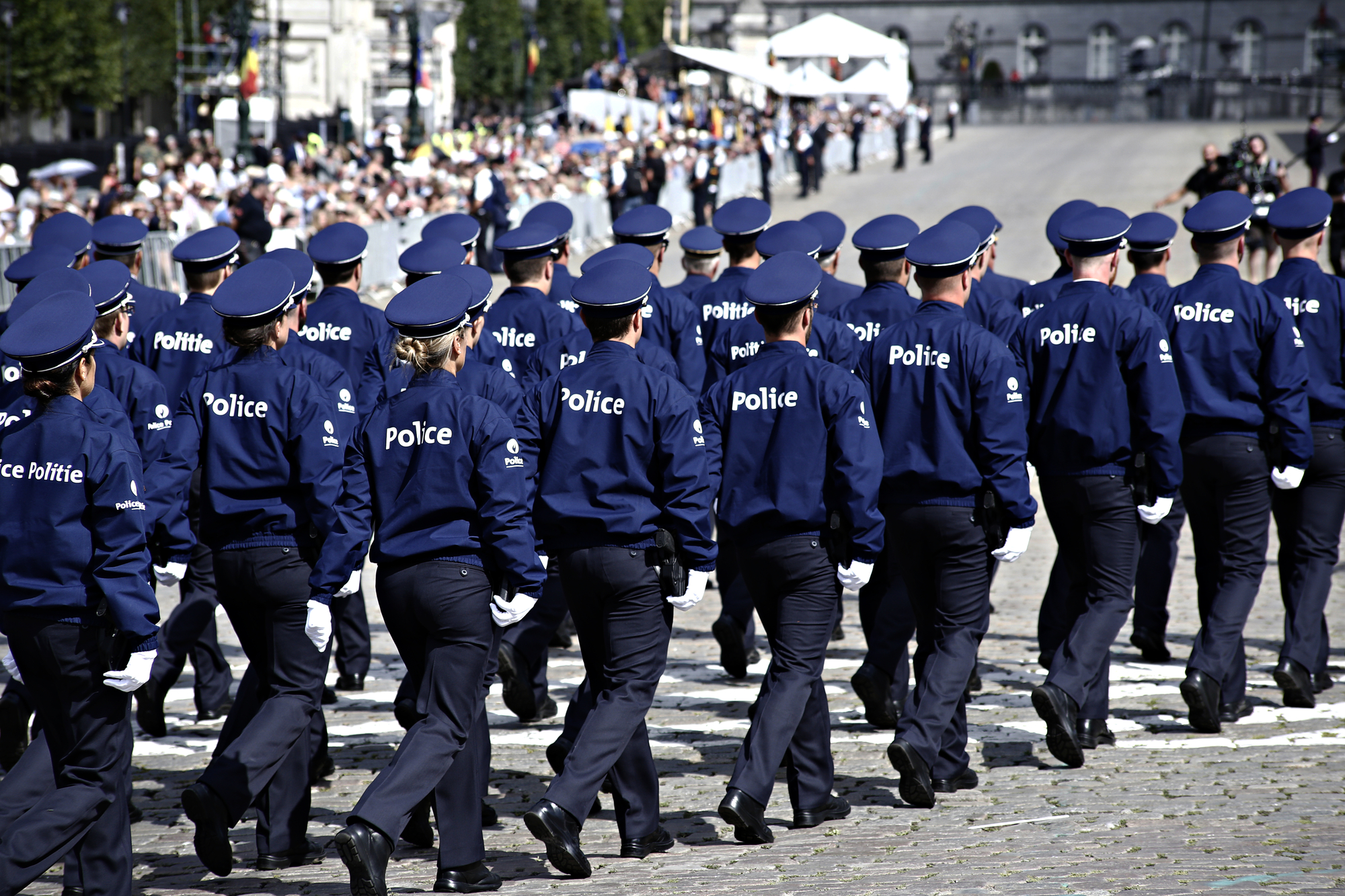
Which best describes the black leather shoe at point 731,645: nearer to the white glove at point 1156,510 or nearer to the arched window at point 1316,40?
the white glove at point 1156,510

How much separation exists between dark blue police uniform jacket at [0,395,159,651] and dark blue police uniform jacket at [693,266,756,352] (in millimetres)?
4894

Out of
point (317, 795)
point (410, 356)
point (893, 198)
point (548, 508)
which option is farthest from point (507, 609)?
point (893, 198)

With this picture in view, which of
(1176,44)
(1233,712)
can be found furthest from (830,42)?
(1176,44)

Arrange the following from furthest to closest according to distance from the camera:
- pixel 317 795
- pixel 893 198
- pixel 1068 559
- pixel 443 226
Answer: pixel 893 198
pixel 443 226
pixel 1068 559
pixel 317 795

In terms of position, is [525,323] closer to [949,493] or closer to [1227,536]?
[949,493]

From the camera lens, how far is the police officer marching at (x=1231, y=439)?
7.80m

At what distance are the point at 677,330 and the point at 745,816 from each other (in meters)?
4.09

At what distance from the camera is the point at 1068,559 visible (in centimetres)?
768

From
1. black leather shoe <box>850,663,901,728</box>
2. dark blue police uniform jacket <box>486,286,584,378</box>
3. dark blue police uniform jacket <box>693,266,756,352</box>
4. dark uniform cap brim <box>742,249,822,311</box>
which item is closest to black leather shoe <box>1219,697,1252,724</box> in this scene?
black leather shoe <box>850,663,901,728</box>

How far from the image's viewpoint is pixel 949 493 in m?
6.93

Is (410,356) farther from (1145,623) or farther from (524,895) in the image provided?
(1145,623)

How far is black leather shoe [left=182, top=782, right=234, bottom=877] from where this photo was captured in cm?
589

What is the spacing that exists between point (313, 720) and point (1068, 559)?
3646mm

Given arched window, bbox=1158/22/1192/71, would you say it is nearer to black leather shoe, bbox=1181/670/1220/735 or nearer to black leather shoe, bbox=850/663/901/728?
black leather shoe, bbox=1181/670/1220/735
